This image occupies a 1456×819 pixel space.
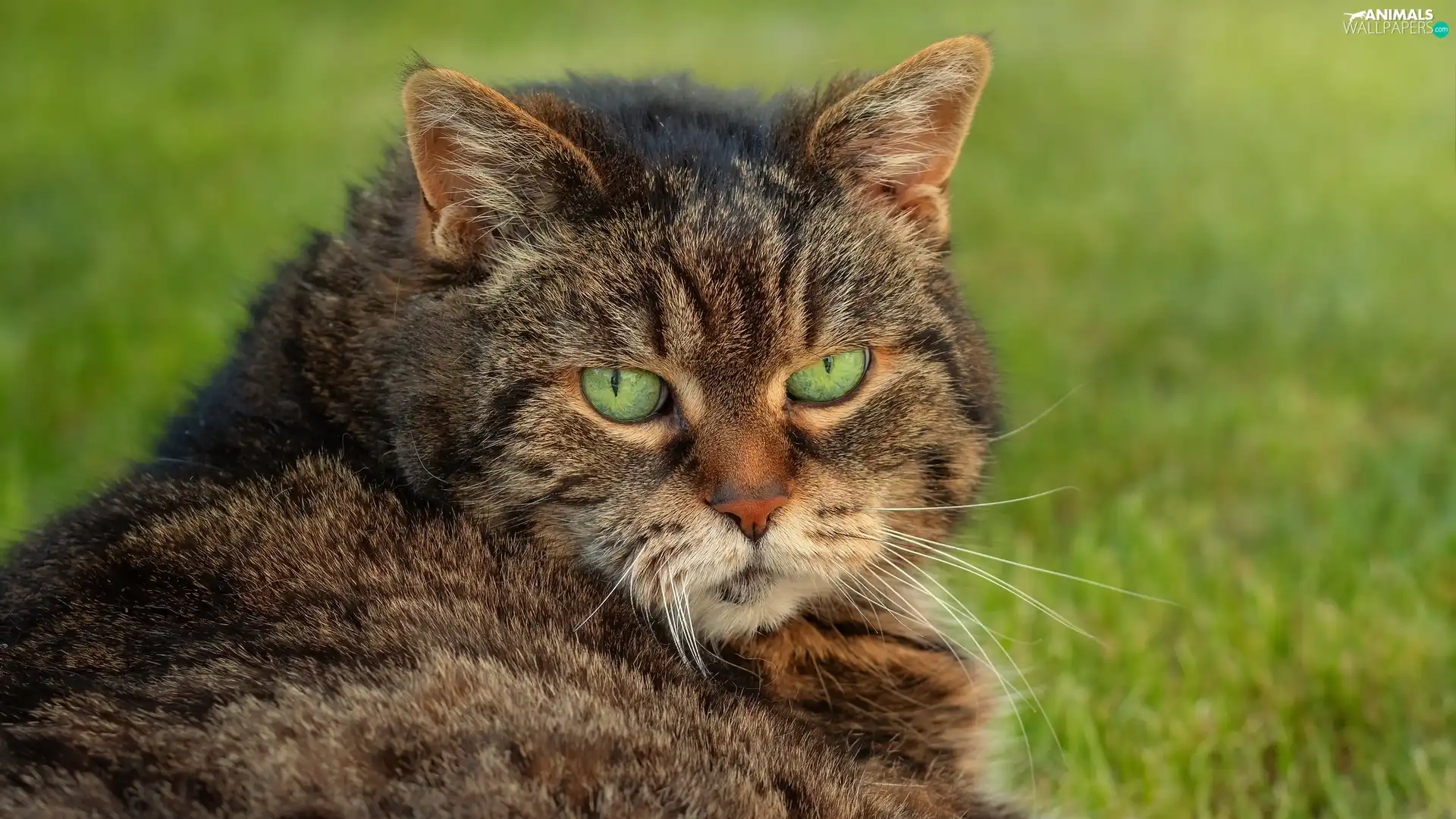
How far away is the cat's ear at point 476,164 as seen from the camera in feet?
6.75

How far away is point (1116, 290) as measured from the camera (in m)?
5.41

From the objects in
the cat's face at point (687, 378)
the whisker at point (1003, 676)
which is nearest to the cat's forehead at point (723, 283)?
the cat's face at point (687, 378)

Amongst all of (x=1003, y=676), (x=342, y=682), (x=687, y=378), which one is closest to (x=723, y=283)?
(x=687, y=378)

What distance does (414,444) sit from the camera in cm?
214

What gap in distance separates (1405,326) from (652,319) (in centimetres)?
376

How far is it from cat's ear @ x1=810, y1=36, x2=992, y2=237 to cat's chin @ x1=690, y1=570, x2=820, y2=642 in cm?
69

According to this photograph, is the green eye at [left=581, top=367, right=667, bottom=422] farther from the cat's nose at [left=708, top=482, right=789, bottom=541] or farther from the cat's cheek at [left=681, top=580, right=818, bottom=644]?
the cat's cheek at [left=681, top=580, right=818, bottom=644]

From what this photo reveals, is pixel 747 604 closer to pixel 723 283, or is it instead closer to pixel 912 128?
pixel 723 283

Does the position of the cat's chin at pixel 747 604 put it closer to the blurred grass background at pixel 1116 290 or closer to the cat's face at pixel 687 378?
the cat's face at pixel 687 378

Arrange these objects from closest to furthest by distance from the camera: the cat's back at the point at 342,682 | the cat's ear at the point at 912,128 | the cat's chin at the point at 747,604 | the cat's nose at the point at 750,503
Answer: the cat's back at the point at 342,682 → the cat's nose at the point at 750,503 → the cat's chin at the point at 747,604 → the cat's ear at the point at 912,128

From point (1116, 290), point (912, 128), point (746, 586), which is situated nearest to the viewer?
point (746, 586)

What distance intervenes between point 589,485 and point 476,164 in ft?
1.79

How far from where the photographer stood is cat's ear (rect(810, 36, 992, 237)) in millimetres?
2236

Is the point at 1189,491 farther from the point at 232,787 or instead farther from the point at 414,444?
the point at 232,787
